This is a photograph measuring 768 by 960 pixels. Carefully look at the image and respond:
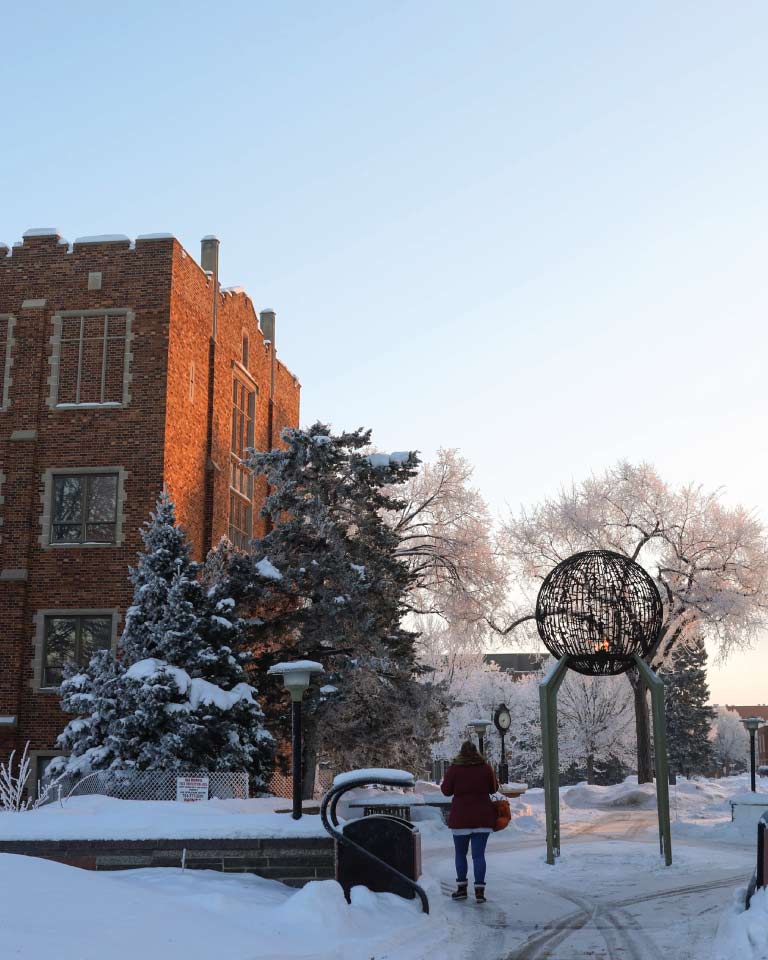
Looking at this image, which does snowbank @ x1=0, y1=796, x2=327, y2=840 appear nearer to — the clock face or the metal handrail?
the metal handrail

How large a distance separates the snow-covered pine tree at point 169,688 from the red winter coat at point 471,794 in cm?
850

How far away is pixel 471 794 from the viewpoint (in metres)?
11.3

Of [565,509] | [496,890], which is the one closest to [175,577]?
[496,890]

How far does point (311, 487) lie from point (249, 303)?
28.7 feet

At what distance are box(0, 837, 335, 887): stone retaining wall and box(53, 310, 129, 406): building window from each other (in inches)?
581

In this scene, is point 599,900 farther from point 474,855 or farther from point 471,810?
point 471,810

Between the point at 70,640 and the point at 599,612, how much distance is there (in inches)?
500

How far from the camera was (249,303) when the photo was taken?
31.1m

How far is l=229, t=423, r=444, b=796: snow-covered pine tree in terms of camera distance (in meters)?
23.1

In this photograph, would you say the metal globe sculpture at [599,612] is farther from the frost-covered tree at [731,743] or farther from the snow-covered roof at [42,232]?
the frost-covered tree at [731,743]

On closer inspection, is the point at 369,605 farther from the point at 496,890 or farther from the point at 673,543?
the point at 673,543

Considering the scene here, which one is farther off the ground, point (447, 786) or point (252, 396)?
point (252, 396)

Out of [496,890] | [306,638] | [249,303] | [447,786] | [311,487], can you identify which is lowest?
[496,890]

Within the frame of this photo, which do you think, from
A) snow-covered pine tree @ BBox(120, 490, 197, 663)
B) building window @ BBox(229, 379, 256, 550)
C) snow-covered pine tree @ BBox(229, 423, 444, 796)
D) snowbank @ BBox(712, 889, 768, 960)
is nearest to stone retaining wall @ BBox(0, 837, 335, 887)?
snowbank @ BBox(712, 889, 768, 960)
